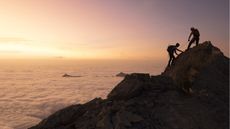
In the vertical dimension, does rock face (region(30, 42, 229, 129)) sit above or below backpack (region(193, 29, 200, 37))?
below

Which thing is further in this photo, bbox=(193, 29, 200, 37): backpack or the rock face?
bbox=(193, 29, 200, 37): backpack

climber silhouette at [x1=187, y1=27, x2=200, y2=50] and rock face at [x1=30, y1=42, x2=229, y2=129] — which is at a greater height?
climber silhouette at [x1=187, y1=27, x2=200, y2=50]

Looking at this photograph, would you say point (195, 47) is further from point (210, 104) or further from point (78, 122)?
point (78, 122)

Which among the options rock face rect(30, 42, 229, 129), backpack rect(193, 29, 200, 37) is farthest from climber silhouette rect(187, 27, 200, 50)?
rock face rect(30, 42, 229, 129)

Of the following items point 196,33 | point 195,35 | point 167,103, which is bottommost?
point 167,103

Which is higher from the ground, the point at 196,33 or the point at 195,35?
the point at 196,33

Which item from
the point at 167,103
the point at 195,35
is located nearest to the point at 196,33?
the point at 195,35

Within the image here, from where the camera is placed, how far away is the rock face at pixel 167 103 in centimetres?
1348

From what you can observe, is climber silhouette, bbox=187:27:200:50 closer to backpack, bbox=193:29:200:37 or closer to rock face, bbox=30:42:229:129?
backpack, bbox=193:29:200:37

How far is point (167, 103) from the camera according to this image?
583 inches

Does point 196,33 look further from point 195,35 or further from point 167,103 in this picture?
point 167,103

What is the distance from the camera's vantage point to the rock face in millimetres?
13477

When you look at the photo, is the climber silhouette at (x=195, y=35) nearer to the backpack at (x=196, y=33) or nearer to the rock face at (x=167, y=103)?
the backpack at (x=196, y=33)

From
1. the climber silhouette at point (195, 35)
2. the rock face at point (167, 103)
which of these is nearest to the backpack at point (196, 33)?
the climber silhouette at point (195, 35)
